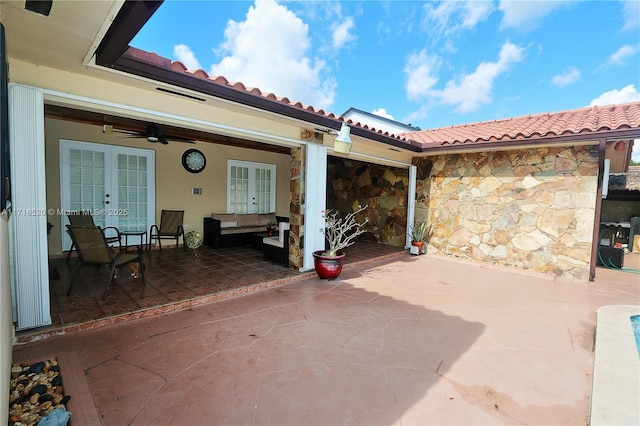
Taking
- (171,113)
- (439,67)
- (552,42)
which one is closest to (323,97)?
(439,67)

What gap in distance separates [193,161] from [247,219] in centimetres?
212

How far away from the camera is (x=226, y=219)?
792cm

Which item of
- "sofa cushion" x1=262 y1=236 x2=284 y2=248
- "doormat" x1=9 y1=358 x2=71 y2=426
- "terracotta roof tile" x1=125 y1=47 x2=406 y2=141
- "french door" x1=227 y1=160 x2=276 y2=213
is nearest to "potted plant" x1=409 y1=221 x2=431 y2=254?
"sofa cushion" x1=262 y1=236 x2=284 y2=248

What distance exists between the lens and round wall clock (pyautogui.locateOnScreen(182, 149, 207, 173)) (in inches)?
298

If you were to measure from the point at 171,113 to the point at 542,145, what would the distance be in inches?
257

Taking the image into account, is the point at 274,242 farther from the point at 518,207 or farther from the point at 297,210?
the point at 518,207

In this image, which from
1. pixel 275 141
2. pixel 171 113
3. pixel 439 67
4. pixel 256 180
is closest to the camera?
pixel 171 113

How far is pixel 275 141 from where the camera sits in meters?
4.98

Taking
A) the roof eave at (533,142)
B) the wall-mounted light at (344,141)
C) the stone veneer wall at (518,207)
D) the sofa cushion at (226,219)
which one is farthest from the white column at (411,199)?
the sofa cushion at (226,219)

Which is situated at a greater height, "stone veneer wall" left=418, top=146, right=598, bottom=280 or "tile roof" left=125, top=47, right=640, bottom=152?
"tile roof" left=125, top=47, right=640, bottom=152

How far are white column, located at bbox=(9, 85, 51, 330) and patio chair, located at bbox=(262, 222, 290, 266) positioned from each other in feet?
11.4

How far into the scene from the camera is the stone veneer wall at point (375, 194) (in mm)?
8367

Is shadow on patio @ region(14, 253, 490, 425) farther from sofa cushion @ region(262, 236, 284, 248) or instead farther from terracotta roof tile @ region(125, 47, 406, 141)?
terracotta roof tile @ region(125, 47, 406, 141)

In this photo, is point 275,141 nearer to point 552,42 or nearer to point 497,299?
point 497,299
